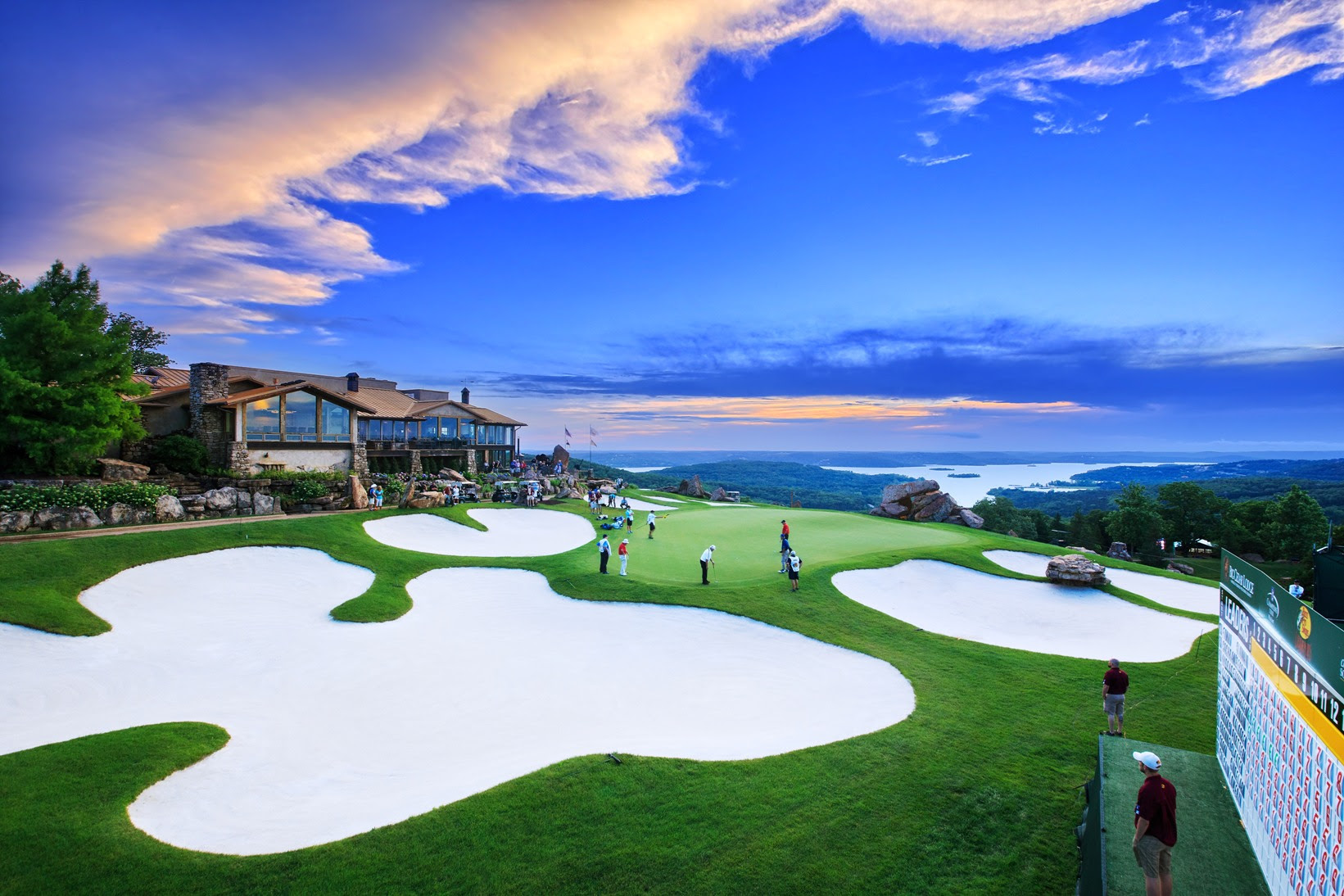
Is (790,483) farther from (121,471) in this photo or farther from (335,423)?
(121,471)

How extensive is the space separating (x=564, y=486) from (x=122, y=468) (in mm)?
19933

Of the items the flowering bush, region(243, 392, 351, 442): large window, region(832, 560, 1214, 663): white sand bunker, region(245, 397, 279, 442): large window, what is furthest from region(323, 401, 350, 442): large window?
region(832, 560, 1214, 663): white sand bunker

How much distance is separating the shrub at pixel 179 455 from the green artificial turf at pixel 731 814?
47.0ft

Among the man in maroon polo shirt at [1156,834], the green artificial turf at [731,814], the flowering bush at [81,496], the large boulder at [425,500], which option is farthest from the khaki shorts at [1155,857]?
the flowering bush at [81,496]

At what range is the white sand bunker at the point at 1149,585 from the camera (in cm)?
1947

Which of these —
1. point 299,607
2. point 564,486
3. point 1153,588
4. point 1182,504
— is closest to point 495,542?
point 299,607

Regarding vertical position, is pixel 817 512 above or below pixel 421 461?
below

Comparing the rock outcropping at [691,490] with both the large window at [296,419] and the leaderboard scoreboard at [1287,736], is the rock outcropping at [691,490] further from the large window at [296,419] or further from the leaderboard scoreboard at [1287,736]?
the leaderboard scoreboard at [1287,736]

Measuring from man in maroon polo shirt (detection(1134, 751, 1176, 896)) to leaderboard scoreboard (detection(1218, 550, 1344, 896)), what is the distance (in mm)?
831

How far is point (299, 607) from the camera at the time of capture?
16109 millimetres

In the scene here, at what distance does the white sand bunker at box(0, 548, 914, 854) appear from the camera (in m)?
8.65

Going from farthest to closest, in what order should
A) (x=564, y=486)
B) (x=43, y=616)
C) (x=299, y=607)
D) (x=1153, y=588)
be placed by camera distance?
(x=564, y=486), (x=1153, y=588), (x=299, y=607), (x=43, y=616)

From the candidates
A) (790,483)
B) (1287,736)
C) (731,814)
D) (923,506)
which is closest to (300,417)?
(731,814)

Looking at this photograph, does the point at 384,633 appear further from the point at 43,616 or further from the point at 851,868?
the point at 851,868
